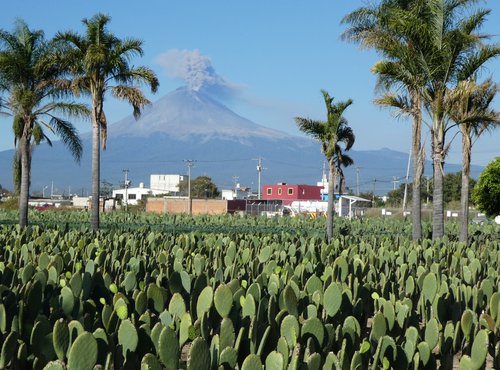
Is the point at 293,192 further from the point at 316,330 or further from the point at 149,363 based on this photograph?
the point at 149,363

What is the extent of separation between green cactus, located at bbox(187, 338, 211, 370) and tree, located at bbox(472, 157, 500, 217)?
96.9 feet

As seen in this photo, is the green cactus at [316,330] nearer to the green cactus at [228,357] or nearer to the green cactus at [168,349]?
the green cactus at [228,357]

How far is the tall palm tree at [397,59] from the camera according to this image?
1794 cm

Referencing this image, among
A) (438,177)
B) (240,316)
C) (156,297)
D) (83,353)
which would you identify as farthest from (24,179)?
(83,353)

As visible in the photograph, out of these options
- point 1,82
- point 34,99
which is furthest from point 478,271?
point 1,82

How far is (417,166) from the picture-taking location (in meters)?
18.9

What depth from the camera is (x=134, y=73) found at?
2062 cm

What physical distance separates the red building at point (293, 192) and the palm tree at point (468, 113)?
56900mm

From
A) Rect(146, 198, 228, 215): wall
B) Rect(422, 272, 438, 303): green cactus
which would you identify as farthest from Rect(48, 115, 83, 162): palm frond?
Rect(146, 198, 228, 215): wall

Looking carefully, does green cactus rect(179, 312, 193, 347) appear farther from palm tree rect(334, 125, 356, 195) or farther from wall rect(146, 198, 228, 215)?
wall rect(146, 198, 228, 215)

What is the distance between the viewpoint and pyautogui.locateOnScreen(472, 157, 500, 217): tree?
107 ft

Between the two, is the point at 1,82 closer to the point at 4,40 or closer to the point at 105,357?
the point at 4,40

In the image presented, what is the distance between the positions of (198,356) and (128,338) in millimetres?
901

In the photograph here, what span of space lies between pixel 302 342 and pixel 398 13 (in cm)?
1355
